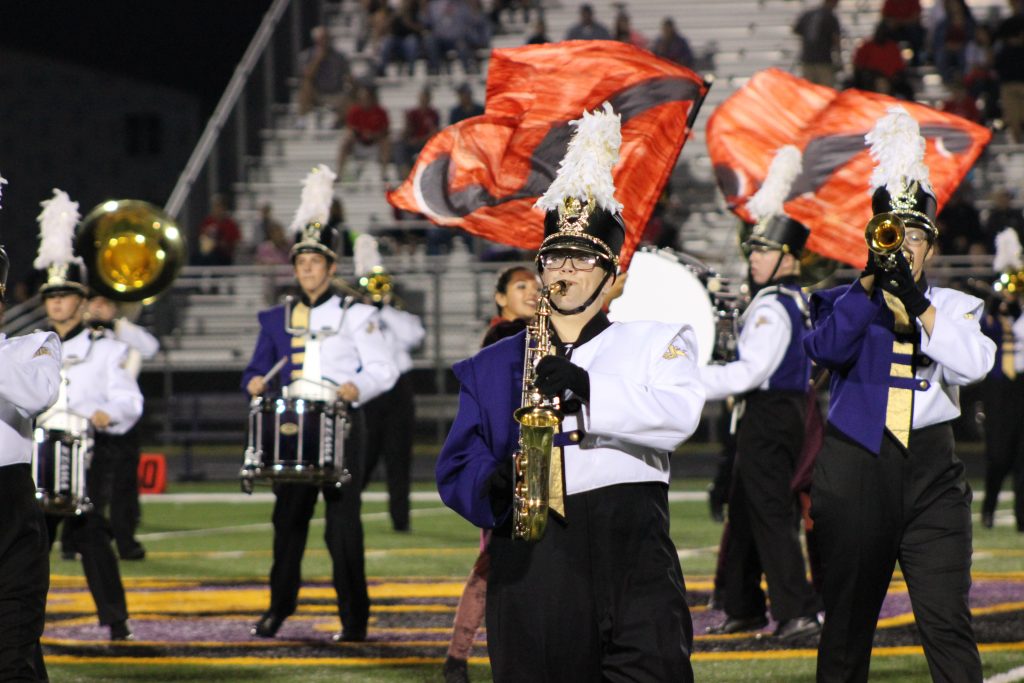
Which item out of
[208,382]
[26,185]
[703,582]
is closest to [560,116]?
[703,582]

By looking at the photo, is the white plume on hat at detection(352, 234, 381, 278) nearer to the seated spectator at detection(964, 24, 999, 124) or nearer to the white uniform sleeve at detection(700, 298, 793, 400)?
the white uniform sleeve at detection(700, 298, 793, 400)

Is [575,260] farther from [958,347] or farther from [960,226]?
[960,226]

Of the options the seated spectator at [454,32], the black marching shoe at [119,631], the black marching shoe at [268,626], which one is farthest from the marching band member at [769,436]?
the seated spectator at [454,32]

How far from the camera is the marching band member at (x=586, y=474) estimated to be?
182 inches

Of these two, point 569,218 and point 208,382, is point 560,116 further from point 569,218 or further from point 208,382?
point 208,382

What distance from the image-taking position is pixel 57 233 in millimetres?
9156

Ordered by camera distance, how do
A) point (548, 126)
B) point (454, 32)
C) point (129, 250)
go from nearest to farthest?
point (548, 126), point (129, 250), point (454, 32)

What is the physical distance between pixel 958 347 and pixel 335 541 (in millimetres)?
3697

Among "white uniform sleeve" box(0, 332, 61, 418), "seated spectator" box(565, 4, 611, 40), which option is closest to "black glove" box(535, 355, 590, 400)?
"white uniform sleeve" box(0, 332, 61, 418)

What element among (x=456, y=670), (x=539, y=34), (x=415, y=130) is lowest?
(x=456, y=670)

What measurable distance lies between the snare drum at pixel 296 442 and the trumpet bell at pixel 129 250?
6.91ft

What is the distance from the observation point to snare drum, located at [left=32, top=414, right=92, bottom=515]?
8.03 meters

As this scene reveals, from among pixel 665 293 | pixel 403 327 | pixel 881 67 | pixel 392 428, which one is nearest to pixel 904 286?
pixel 665 293

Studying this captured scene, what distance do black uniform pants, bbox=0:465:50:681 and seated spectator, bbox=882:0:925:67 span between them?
1839 cm
